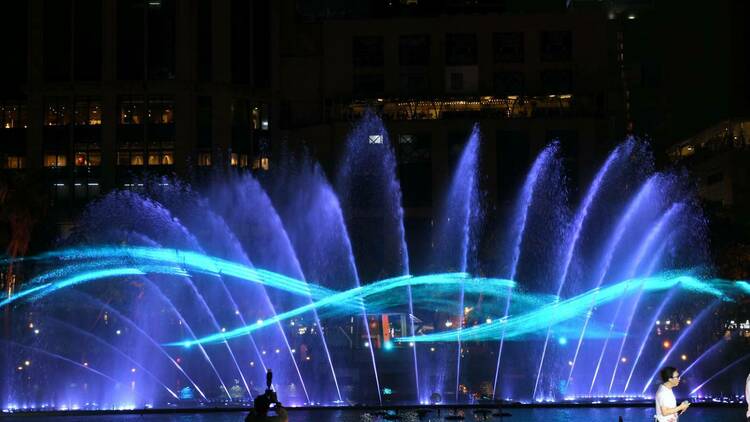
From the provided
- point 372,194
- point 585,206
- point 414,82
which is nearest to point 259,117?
A: point 414,82

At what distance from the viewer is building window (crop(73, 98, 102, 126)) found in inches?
4769

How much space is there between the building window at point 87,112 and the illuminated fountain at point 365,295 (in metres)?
11.7

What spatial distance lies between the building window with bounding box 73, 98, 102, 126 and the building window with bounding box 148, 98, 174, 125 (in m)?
5.90

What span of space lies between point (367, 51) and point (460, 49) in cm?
1072

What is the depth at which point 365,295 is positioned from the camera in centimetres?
8438

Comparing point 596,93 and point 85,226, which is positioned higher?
point 596,93

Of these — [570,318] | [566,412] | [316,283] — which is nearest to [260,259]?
[316,283]

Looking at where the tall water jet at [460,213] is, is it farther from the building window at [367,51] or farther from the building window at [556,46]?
the building window at [367,51]

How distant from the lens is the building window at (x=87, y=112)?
121125mm

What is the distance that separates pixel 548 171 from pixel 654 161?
544 inches

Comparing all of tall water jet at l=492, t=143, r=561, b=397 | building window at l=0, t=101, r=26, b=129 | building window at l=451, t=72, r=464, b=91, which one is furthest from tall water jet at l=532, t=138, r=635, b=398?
building window at l=0, t=101, r=26, b=129

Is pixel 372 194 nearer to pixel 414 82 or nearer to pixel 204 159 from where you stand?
pixel 414 82

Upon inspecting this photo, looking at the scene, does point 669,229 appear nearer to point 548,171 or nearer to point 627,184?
point 627,184

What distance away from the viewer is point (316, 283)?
89688mm
